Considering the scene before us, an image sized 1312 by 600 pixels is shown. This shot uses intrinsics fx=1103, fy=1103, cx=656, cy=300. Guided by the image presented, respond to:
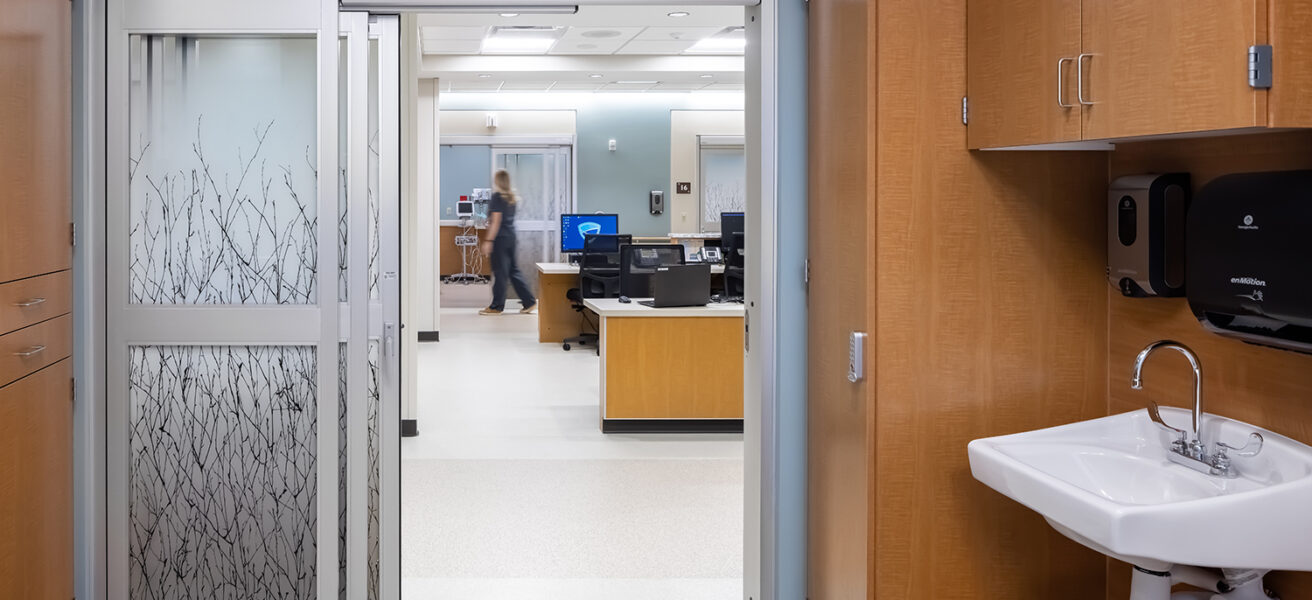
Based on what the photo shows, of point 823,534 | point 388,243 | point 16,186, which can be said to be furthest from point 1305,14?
point 16,186

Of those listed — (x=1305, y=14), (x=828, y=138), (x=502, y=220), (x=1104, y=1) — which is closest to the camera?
(x=1305, y=14)

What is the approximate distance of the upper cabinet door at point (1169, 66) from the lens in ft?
6.11

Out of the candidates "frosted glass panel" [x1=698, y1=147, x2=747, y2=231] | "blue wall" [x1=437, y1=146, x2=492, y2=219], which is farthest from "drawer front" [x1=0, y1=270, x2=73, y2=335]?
"blue wall" [x1=437, y1=146, x2=492, y2=219]

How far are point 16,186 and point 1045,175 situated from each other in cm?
265

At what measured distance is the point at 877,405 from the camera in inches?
112

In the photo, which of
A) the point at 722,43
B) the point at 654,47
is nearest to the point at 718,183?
the point at 654,47

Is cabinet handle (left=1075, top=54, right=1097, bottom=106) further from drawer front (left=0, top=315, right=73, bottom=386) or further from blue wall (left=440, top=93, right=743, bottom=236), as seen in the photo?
blue wall (left=440, top=93, right=743, bottom=236)

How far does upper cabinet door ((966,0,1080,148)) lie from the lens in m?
2.37

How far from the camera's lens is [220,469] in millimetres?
3543

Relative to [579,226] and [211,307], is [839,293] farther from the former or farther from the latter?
[579,226]

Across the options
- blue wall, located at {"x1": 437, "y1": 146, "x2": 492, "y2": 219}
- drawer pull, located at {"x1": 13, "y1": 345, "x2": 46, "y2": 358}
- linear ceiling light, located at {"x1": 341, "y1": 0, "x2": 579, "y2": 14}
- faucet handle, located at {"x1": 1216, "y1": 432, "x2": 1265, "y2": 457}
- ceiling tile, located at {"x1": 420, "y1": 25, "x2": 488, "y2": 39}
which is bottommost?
faucet handle, located at {"x1": 1216, "y1": 432, "x2": 1265, "y2": 457}

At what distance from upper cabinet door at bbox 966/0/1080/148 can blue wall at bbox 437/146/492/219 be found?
43.0 ft

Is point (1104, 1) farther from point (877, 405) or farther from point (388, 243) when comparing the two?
point (388, 243)

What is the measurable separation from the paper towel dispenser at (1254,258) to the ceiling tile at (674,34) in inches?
307
